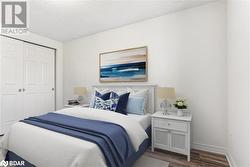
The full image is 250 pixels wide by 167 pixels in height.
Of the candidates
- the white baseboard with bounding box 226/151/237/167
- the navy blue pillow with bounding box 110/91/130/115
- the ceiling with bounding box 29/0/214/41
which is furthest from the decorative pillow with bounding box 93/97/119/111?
the white baseboard with bounding box 226/151/237/167

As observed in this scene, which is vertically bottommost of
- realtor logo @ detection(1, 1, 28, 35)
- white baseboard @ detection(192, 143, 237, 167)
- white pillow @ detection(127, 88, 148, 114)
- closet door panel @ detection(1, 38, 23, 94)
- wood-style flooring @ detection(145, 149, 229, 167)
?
wood-style flooring @ detection(145, 149, 229, 167)

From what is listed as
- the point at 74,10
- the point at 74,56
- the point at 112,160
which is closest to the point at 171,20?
the point at 74,10

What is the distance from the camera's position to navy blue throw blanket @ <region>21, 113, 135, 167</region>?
137 centimetres

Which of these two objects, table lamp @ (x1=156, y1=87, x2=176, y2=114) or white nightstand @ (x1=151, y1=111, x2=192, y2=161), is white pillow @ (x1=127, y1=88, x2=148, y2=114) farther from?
white nightstand @ (x1=151, y1=111, x2=192, y2=161)

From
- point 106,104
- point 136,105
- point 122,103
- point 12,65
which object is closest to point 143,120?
point 136,105

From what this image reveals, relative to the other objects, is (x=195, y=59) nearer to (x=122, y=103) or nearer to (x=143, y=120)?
(x=143, y=120)

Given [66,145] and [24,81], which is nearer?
[66,145]

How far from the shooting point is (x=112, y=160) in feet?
4.48

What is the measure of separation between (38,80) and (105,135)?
332 centimetres

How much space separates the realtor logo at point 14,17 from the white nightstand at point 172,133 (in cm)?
318

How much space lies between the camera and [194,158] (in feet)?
7.00

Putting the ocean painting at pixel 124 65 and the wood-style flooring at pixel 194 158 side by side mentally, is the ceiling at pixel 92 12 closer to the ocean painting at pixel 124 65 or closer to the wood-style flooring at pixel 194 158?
the ocean painting at pixel 124 65

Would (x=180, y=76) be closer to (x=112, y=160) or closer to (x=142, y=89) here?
(x=142, y=89)

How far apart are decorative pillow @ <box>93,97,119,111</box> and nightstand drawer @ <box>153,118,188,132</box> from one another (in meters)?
0.75
